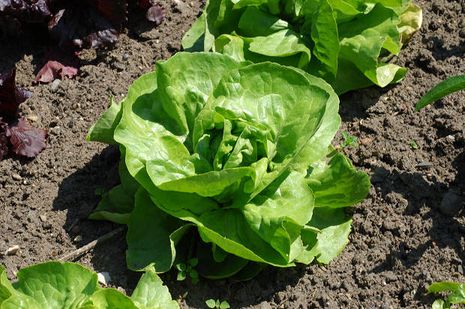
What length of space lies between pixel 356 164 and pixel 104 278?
1460mm

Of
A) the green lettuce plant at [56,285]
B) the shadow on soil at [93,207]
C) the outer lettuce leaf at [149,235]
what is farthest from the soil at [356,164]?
the green lettuce plant at [56,285]

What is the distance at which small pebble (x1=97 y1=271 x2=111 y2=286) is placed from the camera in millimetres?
3906

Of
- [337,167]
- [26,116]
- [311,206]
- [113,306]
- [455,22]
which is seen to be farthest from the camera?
[455,22]

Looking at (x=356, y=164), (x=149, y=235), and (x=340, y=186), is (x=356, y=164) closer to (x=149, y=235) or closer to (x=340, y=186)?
(x=340, y=186)

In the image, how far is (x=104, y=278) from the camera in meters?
3.92

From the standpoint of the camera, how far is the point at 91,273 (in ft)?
11.4

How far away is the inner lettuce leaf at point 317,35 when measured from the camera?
4441 millimetres

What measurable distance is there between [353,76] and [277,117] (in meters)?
0.92

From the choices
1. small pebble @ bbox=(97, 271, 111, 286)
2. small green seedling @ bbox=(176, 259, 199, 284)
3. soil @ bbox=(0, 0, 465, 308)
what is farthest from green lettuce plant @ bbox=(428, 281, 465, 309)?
→ small pebble @ bbox=(97, 271, 111, 286)

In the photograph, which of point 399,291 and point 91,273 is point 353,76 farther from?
point 91,273

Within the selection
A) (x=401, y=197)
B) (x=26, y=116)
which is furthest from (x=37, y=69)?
(x=401, y=197)

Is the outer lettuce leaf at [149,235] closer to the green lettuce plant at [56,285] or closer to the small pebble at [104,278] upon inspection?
the small pebble at [104,278]

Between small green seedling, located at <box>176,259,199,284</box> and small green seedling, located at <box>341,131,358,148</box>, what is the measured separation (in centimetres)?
106

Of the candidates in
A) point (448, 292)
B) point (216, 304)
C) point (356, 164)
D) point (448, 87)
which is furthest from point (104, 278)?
point (448, 87)
